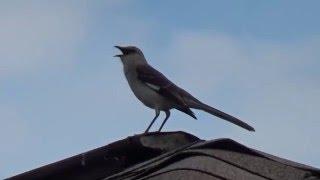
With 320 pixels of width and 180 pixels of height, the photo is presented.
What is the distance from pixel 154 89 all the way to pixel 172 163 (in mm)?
3394

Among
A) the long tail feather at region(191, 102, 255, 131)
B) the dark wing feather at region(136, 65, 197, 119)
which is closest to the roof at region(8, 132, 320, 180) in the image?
the long tail feather at region(191, 102, 255, 131)

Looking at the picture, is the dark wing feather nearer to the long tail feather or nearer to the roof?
the long tail feather

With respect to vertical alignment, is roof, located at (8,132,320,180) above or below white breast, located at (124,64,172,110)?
below

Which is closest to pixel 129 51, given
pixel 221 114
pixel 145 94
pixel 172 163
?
pixel 145 94

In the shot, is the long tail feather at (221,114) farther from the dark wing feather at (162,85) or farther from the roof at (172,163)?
the roof at (172,163)

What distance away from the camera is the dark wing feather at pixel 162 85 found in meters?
6.58

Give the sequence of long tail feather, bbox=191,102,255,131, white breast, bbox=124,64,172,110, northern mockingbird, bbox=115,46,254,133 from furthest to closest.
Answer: white breast, bbox=124,64,172,110
northern mockingbird, bbox=115,46,254,133
long tail feather, bbox=191,102,255,131

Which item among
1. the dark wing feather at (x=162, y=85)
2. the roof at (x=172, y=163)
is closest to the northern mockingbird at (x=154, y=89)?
the dark wing feather at (x=162, y=85)

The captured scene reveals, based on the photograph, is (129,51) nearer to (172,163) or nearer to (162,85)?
(162,85)

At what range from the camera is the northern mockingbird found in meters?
6.49

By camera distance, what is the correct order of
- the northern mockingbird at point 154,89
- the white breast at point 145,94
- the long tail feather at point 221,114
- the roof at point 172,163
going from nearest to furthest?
the roof at point 172,163 → the long tail feather at point 221,114 → the northern mockingbird at point 154,89 → the white breast at point 145,94

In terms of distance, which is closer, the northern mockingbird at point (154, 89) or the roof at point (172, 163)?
the roof at point (172, 163)

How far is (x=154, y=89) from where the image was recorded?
689 cm

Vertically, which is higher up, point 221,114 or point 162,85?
point 162,85
